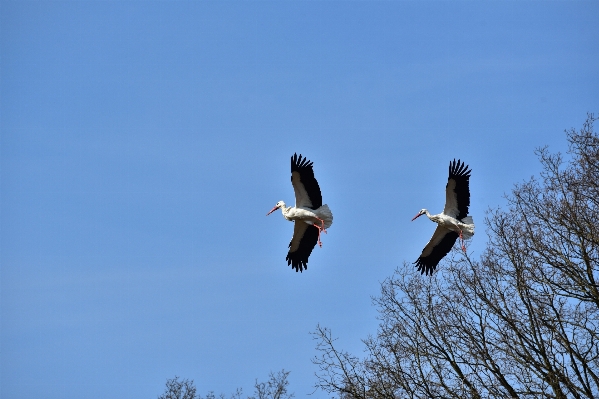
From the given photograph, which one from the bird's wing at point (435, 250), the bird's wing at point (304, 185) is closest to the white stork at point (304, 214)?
the bird's wing at point (304, 185)

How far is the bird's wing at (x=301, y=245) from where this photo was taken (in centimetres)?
2073

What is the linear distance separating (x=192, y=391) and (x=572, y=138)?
613 inches

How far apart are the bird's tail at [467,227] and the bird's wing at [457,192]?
10 cm

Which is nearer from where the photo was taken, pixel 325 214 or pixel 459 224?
pixel 325 214

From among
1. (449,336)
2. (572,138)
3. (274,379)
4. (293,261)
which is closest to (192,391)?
(274,379)

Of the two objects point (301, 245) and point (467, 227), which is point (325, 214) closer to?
point (301, 245)

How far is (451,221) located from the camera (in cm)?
2052

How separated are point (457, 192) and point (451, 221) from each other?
661mm

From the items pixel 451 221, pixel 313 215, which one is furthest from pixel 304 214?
pixel 451 221

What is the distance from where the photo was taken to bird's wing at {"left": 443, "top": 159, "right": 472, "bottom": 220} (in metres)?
20.1

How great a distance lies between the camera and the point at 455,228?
20.7 metres

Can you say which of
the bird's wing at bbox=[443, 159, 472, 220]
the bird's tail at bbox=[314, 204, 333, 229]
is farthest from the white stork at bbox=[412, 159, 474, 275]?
the bird's tail at bbox=[314, 204, 333, 229]

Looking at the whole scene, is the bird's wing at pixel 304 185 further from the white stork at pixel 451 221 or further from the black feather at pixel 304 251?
the white stork at pixel 451 221

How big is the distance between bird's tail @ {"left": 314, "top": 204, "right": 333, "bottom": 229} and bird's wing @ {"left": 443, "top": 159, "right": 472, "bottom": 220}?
2.61m
